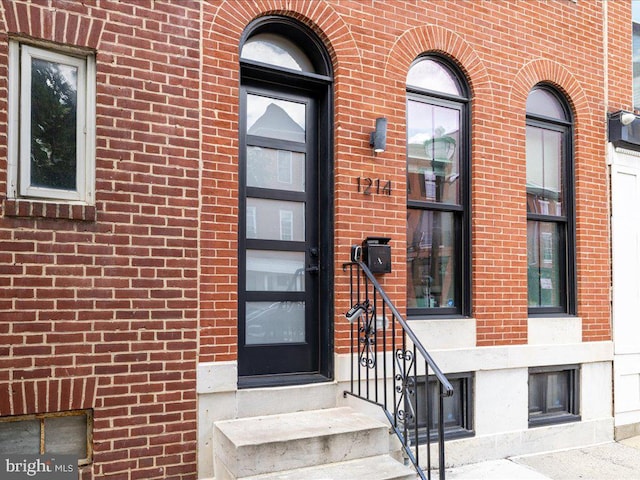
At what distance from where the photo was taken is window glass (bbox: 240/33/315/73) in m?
4.50

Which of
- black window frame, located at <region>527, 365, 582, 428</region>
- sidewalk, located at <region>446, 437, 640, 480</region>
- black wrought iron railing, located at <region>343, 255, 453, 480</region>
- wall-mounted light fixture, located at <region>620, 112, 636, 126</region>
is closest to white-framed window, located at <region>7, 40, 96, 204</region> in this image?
black wrought iron railing, located at <region>343, 255, 453, 480</region>

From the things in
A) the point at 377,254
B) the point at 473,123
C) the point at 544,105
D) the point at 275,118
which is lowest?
the point at 377,254

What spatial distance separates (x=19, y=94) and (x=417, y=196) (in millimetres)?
3185

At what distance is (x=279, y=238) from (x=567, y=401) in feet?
11.3

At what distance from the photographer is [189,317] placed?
3.93 m

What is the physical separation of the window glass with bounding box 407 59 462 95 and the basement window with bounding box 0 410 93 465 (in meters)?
3.76

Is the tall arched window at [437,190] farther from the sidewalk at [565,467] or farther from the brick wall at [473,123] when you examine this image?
the sidewalk at [565,467]

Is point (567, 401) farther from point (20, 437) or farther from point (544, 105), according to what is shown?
point (20, 437)

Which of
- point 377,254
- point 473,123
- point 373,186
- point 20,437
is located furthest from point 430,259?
point 20,437

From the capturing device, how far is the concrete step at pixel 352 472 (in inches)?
139

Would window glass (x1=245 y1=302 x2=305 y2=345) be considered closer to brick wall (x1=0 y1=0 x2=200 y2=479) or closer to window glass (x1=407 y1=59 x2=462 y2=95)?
brick wall (x1=0 y1=0 x2=200 y2=479)

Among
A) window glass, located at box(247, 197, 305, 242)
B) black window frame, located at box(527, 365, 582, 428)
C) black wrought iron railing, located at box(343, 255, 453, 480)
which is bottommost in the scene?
black window frame, located at box(527, 365, 582, 428)

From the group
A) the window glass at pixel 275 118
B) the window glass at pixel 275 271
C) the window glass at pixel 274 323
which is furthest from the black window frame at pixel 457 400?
the window glass at pixel 275 118

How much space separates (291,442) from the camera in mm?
3604
